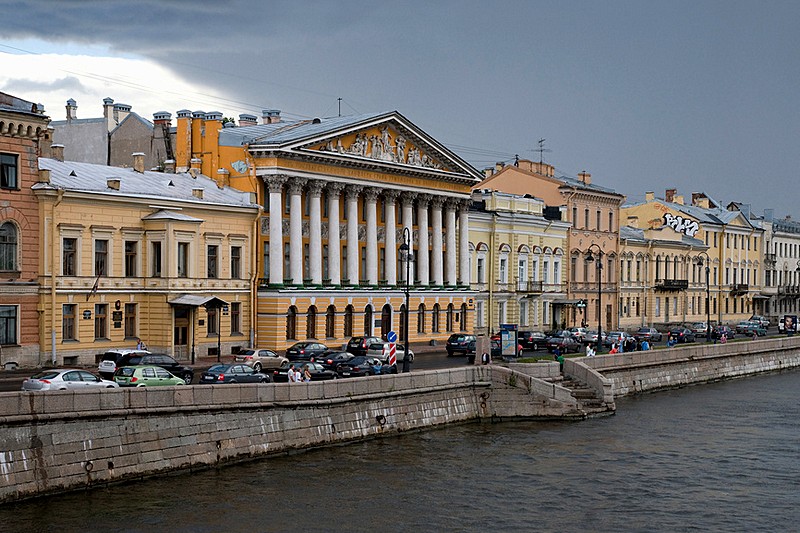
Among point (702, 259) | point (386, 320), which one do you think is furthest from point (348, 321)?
point (702, 259)

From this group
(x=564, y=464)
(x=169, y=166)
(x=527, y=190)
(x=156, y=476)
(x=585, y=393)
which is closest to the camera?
(x=156, y=476)

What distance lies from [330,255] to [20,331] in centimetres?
2174

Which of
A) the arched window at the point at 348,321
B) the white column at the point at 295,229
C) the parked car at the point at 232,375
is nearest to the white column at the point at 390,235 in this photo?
the arched window at the point at 348,321

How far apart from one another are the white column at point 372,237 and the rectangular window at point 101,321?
20090 millimetres

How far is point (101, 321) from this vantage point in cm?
5278

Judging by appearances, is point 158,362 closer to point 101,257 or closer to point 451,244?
point 101,257

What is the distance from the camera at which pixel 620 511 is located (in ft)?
99.9

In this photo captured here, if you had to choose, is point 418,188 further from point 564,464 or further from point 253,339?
point 564,464

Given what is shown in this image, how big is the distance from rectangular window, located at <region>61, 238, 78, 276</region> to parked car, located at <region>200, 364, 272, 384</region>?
42.9 feet

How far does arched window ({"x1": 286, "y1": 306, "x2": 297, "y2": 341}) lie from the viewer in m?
63.6

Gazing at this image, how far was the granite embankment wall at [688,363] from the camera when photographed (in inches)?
2122

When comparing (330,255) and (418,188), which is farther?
(418,188)

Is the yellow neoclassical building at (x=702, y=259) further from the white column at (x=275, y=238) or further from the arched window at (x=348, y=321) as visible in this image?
the white column at (x=275, y=238)

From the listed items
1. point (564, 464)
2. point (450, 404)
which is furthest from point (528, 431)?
point (564, 464)
